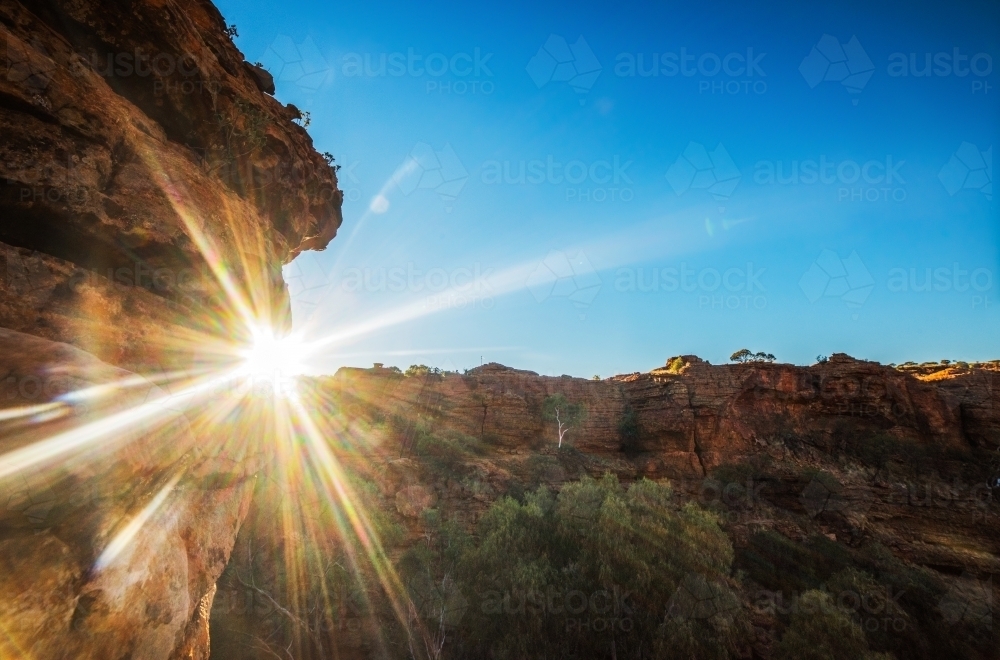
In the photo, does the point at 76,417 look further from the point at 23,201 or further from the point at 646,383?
the point at 646,383

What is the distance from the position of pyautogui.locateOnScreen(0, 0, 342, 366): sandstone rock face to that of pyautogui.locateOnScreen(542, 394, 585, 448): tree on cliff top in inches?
867

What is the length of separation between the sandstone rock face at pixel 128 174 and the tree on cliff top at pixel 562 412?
867 inches

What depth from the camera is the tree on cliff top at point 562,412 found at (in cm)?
3244

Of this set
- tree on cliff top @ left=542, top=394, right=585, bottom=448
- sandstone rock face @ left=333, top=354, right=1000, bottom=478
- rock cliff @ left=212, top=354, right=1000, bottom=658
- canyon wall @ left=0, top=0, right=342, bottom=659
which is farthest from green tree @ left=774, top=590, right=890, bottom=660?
tree on cliff top @ left=542, top=394, right=585, bottom=448

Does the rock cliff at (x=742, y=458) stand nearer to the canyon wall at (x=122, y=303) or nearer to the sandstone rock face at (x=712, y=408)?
the sandstone rock face at (x=712, y=408)

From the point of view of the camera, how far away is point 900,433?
3122cm

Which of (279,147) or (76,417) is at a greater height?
(279,147)

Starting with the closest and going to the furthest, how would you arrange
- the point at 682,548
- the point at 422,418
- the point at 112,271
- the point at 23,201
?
the point at 23,201, the point at 112,271, the point at 682,548, the point at 422,418

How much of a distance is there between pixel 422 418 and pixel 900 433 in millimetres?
35781

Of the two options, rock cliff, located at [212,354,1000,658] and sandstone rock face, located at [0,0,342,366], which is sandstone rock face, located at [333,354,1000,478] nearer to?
rock cliff, located at [212,354,1000,658]

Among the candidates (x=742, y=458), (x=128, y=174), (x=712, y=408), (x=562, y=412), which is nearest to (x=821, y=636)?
(x=742, y=458)

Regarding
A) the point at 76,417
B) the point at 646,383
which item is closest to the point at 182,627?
the point at 76,417

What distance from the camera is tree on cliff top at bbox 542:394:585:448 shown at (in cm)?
3244

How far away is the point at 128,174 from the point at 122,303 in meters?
3.38
